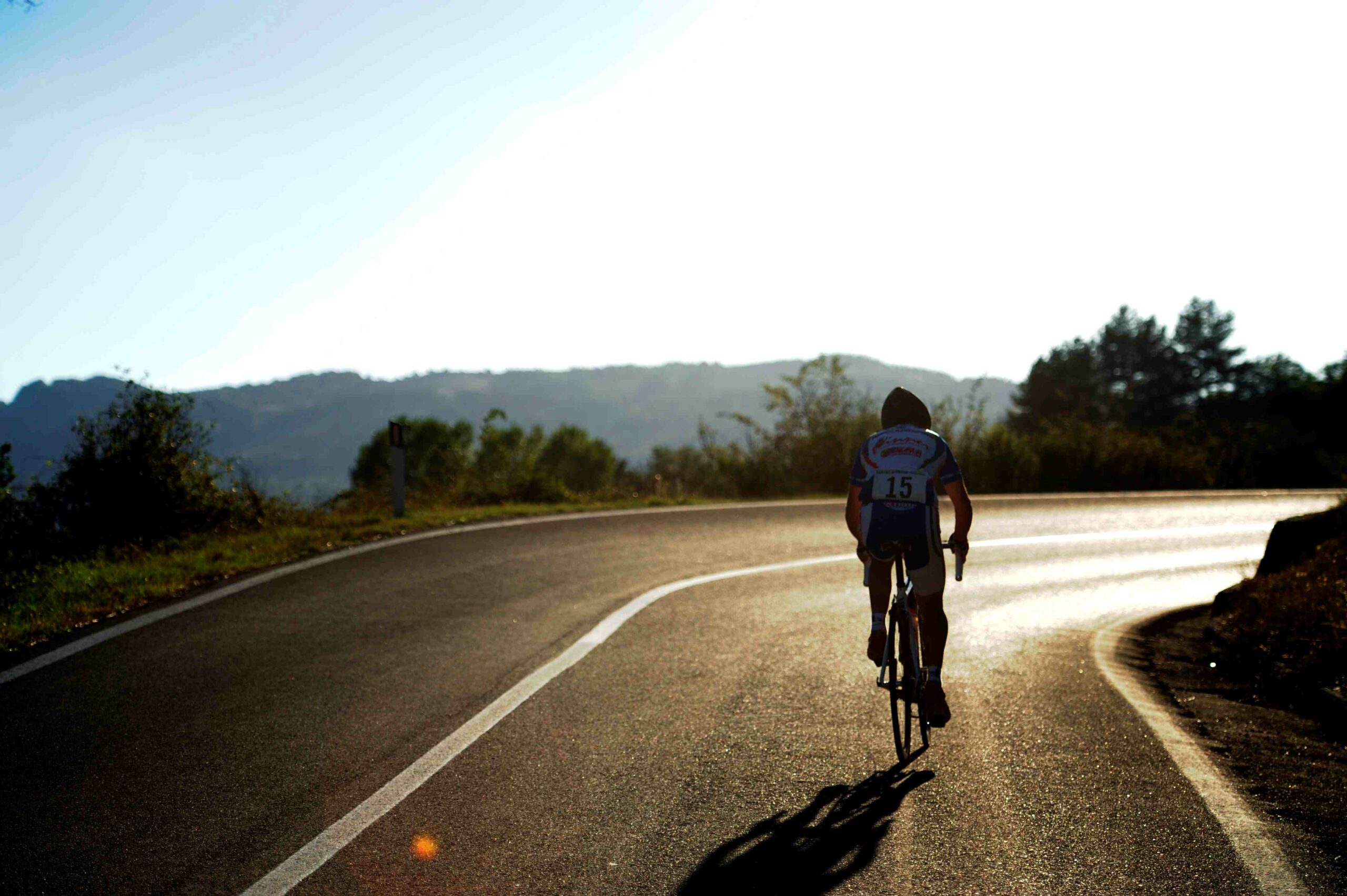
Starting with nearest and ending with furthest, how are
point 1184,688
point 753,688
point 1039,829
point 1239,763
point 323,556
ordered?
point 1039,829 < point 1239,763 < point 753,688 < point 1184,688 < point 323,556

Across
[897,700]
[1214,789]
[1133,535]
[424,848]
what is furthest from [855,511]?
[1133,535]

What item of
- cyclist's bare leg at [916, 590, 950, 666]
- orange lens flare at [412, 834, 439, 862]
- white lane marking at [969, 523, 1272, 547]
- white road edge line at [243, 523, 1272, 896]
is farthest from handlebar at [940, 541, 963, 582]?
white lane marking at [969, 523, 1272, 547]

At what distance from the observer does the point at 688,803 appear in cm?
448

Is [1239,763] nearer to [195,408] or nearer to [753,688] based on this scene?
[753,688]

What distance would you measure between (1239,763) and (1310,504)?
17137 mm

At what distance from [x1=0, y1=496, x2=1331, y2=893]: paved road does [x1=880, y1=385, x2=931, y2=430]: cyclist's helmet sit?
1768 millimetres

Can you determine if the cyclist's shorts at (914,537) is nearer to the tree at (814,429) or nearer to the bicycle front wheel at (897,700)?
the bicycle front wheel at (897,700)

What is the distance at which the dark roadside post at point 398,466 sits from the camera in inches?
612

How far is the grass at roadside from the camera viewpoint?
8.67 metres

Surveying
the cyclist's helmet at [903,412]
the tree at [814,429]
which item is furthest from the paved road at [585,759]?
the tree at [814,429]

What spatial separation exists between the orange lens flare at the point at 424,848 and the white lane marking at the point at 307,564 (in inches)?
164

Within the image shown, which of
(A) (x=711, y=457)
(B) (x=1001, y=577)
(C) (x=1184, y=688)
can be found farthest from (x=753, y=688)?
(A) (x=711, y=457)

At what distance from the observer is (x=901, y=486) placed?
5234 mm

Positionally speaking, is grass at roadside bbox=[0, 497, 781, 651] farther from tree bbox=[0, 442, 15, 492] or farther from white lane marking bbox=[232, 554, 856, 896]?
white lane marking bbox=[232, 554, 856, 896]
